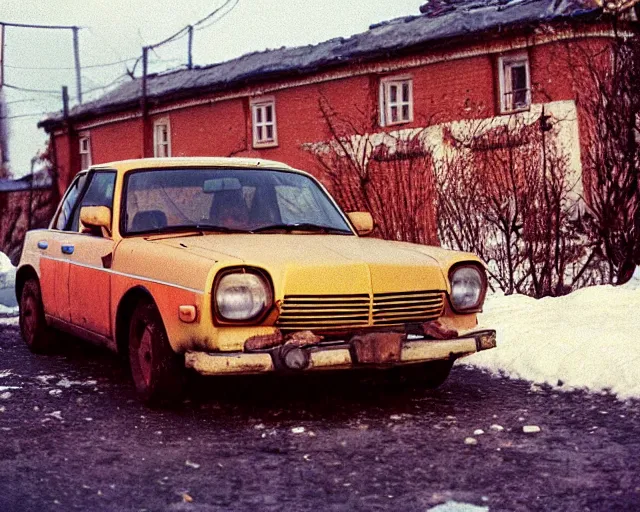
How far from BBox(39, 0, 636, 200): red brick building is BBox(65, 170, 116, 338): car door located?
9.84 m

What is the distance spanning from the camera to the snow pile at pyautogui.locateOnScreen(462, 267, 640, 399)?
257 inches

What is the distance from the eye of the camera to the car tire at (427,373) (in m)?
6.40

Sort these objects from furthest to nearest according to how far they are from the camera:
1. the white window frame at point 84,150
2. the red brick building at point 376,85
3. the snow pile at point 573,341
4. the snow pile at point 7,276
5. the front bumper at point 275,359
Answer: the white window frame at point 84,150 < the red brick building at point 376,85 < the snow pile at point 7,276 < the snow pile at point 573,341 < the front bumper at point 275,359

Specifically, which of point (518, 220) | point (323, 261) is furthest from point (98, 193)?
point (518, 220)

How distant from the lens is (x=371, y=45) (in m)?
23.2

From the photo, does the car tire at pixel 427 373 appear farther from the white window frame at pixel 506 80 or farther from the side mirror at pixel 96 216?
the white window frame at pixel 506 80

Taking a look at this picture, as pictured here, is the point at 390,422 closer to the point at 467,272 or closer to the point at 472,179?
the point at 467,272

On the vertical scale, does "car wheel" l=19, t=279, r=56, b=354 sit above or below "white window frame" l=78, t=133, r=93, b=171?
below

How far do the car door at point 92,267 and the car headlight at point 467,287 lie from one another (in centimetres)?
224

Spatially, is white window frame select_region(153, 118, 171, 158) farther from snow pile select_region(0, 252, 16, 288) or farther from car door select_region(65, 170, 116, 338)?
car door select_region(65, 170, 116, 338)

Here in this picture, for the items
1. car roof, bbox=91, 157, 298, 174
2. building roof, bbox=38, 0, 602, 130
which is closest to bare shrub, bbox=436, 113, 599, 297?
car roof, bbox=91, 157, 298, 174

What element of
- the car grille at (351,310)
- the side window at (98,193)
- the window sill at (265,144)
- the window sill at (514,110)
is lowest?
the car grille at (351,310)

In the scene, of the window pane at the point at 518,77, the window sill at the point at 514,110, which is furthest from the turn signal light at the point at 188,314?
the window pane at the point at 518,77

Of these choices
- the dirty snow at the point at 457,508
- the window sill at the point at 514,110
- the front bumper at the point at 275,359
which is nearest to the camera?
the dirty snow at the point at 457,508
